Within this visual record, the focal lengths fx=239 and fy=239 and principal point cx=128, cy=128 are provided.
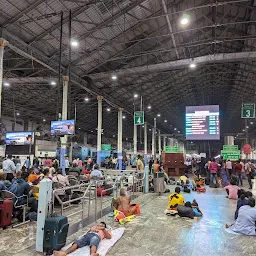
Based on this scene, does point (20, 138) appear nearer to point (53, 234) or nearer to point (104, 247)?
point (53, 234)

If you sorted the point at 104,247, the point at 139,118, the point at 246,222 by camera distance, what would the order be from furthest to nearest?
the point at 139,118
the point at 246,222
the point at 104,247

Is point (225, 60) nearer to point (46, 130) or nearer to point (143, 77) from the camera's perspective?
point (143, 77)

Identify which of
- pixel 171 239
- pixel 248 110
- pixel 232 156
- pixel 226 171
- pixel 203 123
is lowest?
pixel 171 239

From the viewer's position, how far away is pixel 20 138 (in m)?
16.5

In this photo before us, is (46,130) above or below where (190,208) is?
above

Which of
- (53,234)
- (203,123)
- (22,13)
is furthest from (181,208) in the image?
(22,13)

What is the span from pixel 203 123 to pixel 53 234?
13.8 metres

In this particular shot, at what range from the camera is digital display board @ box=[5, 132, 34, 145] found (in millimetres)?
16281

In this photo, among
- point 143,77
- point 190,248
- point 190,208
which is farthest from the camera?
point 143,77

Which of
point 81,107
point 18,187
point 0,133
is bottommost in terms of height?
point 18,187

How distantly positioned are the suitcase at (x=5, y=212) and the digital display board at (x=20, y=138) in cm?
1129

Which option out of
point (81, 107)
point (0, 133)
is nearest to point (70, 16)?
point (81, 107)

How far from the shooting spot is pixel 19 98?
84.3ft

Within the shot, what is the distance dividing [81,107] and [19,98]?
7.17 metres
